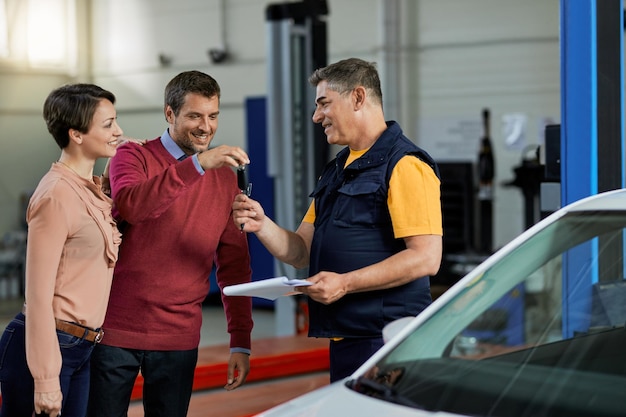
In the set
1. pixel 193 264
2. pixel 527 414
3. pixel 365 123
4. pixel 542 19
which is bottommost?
pixel 527 414

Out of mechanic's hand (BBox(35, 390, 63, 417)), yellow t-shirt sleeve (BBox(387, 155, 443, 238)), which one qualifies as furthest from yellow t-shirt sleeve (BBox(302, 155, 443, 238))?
mechanic's hand (BBox(35, 390, 63, 417))

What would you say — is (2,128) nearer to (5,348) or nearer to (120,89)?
(120,89)

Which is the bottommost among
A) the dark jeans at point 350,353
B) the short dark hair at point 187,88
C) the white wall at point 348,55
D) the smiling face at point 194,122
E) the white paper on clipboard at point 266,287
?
the dark jeans at point 350,353

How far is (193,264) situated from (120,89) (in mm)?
11101

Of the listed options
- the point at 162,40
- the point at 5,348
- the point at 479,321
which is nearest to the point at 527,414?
the point at 479,321

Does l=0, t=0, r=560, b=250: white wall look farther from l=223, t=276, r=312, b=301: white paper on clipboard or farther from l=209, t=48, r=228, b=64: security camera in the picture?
l=223, t=276, r=312, b=301: white paper on clipboard

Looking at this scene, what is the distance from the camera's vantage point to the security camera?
12.3 metres

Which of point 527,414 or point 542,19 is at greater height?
point 542,19

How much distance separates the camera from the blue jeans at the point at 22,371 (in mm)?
2574

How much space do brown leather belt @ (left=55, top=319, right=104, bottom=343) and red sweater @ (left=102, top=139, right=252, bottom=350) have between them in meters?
0.14

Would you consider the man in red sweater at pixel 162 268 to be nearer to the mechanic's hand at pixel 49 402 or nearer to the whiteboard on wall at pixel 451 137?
the mechanic's hand at pixel 49 402

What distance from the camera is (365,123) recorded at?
2.88 meters

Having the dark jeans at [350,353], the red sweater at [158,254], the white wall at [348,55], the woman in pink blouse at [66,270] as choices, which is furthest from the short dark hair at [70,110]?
the white wall at [348,55]

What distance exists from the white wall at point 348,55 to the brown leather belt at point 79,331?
7.90 meters
